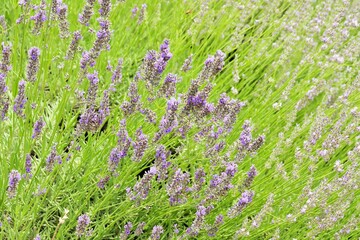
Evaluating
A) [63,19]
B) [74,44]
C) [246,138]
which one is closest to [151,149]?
[246,138]

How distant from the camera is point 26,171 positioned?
182 centimetres

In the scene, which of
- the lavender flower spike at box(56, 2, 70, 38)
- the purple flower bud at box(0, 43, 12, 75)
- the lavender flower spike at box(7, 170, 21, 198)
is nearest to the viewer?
the lavender flower spike at box(7, 170, 21, 198)

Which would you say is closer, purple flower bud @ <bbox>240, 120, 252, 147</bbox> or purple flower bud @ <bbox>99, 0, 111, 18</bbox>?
purple flower bud @ <bbox>99, 0, 111, 18</bbox>

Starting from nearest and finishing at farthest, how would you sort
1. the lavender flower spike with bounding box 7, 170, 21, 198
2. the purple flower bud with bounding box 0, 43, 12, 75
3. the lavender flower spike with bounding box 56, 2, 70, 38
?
the lavender flower spike with bounding box 7, 170, 21, 198 < the purple flower bud with bounding box 0, 43, 12, 75 < the lavender flower spike with bounding box 56, 2, 70, 38

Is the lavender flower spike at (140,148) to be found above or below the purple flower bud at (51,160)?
above

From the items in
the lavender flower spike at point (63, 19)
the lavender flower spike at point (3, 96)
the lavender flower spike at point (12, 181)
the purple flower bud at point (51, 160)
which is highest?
the lavender flower spike at point (63, 19)

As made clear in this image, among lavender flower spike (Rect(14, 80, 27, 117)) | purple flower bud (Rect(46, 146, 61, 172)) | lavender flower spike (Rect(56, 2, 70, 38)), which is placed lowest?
purple flower bud (Rect(46, 146, 61, 172))

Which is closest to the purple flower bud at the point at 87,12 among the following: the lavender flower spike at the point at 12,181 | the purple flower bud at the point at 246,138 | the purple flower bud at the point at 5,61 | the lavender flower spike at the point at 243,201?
the purple flower bud at the point at 5,61

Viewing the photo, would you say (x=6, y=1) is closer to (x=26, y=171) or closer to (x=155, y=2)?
(x=155, y=2)

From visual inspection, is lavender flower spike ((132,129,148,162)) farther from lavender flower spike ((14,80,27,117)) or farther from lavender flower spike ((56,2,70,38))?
lavender flower spike ((56,2,70,38))

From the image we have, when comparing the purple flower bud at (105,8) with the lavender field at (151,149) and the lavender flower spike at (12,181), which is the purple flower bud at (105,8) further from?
the lavender flower spike at (12,181)

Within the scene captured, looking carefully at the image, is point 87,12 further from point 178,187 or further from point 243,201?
point 243,201

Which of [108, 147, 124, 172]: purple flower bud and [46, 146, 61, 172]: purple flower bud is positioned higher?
[108, 147, 124, 172]: purple flower bud

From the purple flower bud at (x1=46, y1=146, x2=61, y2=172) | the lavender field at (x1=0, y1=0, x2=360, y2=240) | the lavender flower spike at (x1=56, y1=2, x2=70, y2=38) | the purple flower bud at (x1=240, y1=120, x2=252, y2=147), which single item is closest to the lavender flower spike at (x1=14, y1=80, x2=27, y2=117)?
the lavender field at (x1=0, y1=0, x2=360, y2=240)
